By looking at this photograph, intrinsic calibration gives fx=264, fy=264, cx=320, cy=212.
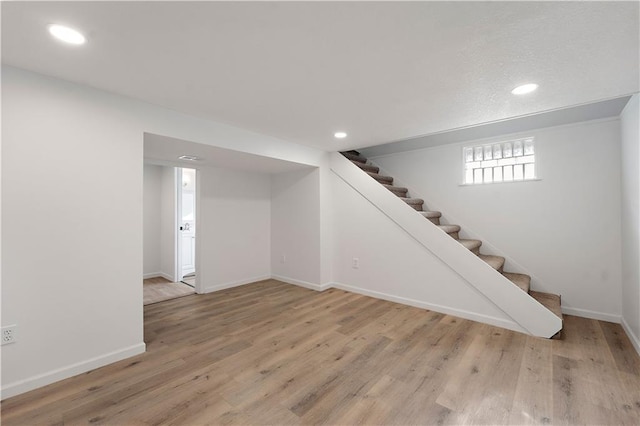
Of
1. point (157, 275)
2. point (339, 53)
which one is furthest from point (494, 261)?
point (157, 275)

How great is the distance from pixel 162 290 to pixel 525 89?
500cm

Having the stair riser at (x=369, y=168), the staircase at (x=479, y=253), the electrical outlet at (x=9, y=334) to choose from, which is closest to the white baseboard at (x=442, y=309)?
the staircase at (x=479, y=253)

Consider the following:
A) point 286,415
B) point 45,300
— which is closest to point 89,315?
point 45,300

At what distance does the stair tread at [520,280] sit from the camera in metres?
2.92

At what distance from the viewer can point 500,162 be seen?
366cm

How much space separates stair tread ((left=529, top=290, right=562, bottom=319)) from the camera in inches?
108

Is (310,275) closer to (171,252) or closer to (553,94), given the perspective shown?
(171,252)

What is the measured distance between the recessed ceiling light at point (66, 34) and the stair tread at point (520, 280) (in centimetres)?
416

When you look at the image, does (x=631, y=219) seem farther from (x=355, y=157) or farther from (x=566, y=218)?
(x=355, y=157)

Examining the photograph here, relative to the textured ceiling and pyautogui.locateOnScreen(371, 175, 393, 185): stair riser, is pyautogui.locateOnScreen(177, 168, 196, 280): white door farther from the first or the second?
pyautogui.locateOnScreen(371, 175, 393, 185): stair riser

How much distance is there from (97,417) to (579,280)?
459cm

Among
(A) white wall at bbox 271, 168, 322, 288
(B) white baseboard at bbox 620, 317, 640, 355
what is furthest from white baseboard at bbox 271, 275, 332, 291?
(B) white baseboard at bbox 620, 317, 640, 355

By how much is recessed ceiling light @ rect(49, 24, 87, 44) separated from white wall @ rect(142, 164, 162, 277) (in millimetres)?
3844

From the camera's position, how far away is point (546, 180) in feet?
10.6
